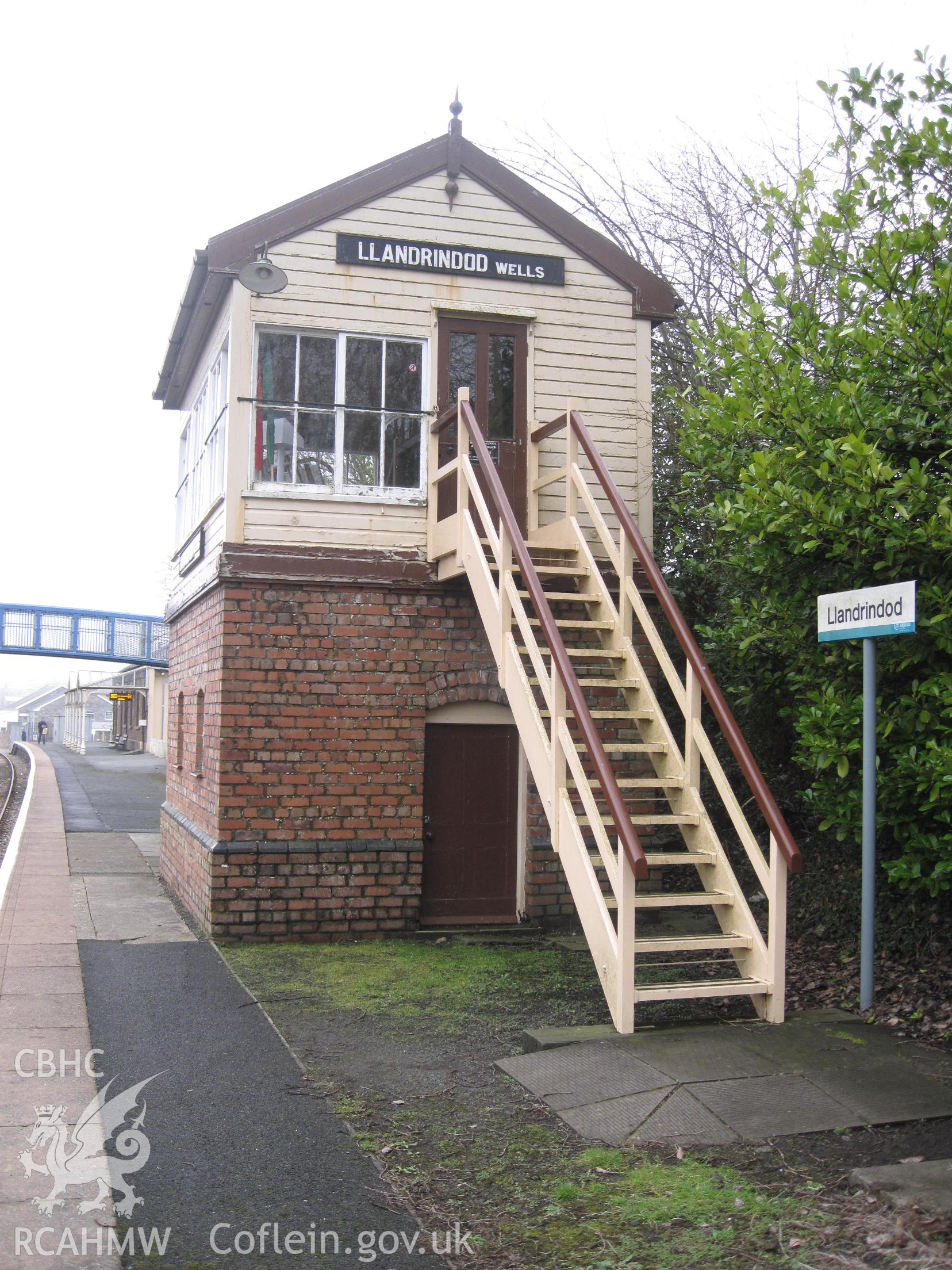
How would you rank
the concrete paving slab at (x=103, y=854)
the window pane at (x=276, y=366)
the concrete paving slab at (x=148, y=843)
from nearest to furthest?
the window pane at (x=276, y=366), the concrete paving slab at (x=103, y=854), the concrete paving slab at (x=148, y=843)

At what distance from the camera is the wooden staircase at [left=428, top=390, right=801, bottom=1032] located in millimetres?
6629

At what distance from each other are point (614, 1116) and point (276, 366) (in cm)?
700

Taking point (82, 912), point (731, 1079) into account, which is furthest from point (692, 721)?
point (82, 912)

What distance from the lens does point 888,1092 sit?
5.53 metres

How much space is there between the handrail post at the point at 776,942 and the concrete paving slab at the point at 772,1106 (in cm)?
94

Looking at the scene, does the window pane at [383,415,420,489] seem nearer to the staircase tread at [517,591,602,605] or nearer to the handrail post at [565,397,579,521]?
the handrail post at [565,397,579,521]

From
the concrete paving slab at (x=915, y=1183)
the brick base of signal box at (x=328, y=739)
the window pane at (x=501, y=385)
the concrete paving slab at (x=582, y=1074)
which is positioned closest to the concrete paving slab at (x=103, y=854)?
the brick base of signal box at (x=328, y=739)

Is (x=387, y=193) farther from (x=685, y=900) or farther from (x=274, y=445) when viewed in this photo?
(x=685, y=900)

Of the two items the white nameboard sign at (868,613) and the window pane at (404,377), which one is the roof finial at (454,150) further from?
the white nameboard sign at (868,613)

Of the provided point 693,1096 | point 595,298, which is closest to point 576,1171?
point 693,1096

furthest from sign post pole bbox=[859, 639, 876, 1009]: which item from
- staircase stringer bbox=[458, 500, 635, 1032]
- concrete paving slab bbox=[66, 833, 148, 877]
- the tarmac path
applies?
concrete paving slab bbox=[66, 833, 148, 877]

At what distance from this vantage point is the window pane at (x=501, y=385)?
10.6 meters

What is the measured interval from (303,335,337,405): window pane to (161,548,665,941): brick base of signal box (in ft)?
4.62

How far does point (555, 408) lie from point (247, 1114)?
707cm
